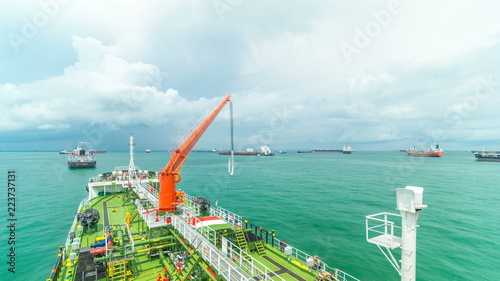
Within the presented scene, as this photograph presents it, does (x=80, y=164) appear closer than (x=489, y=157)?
Yes

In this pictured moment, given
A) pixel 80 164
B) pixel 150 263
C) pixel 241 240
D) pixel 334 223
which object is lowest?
pixel 334 223

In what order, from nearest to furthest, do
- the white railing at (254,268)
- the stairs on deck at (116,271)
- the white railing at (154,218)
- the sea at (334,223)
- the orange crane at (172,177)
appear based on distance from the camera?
the white railing at (254,268), the stairs on deck at (116,271), the white railing at (154,218), the orange crane at (172,177), the sea at (334,223)

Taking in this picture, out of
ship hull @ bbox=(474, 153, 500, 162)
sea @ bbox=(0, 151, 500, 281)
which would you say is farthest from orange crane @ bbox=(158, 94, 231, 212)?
ship hull @ bbox=(474, 153, 500, 162)

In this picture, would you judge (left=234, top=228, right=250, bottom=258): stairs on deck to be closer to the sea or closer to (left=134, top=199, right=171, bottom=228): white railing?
the sea

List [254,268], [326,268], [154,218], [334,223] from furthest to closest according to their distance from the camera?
[334,223], [326,268], [154,218], [254,268]

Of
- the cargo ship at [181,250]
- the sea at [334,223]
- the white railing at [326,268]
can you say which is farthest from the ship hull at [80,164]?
the white railing at [326,268]

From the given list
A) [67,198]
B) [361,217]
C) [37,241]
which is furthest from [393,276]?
[67,198]

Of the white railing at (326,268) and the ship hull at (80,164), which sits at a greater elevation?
the ship hull at (80,164)

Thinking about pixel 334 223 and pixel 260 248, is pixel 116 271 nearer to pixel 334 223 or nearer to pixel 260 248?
pixel 260 248

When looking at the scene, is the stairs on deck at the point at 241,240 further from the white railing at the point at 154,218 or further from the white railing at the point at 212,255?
the white railing at the point at 154,218

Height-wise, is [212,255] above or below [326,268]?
above

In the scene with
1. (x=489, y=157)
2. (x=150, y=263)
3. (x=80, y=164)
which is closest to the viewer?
(x=150, y=263)

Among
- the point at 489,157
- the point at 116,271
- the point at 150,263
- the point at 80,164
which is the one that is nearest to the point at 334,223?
the point at 150,263

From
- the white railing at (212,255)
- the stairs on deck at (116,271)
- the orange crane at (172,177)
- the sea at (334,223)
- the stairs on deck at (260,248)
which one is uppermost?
the orange crane at (172,177)
